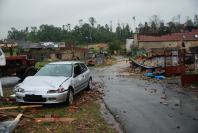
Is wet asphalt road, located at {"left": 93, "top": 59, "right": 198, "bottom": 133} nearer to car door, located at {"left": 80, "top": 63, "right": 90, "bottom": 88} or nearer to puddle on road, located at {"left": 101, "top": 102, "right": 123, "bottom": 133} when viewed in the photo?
puddle on road, located at {"left": 101, "top": 102, "right": 123, "bottom": 133}

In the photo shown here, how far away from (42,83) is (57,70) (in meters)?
1.78

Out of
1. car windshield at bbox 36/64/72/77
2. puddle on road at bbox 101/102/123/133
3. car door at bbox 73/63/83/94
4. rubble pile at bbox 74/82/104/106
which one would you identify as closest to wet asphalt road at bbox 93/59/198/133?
puddle on road at bbox 101/102/123/133

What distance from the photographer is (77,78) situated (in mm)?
12766

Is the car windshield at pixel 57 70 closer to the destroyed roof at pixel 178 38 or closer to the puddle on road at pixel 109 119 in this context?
the puddle on road at pixel 109 119

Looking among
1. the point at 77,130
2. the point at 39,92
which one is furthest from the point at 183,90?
the point at 77,130

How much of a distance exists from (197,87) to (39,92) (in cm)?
881

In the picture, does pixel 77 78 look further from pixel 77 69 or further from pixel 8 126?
pixel 8 126

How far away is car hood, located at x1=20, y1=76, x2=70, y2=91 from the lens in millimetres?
10820

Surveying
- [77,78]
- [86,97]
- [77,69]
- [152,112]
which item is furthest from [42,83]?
[152,112]

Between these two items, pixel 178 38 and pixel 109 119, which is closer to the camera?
pixel 109 119

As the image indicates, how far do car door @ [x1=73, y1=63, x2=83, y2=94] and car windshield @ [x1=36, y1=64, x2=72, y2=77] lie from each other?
0.96 feet

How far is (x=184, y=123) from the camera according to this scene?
8.79 metres

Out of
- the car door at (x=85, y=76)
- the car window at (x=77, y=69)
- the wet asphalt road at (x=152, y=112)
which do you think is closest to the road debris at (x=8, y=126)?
the wet asphalt road at (x=152, y=112)

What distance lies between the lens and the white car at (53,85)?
10.6m
